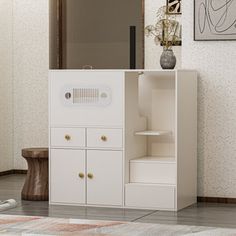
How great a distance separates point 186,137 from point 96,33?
6.66ft

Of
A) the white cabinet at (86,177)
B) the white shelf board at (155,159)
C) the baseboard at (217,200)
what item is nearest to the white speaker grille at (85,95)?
the white cabinet at (86,177)

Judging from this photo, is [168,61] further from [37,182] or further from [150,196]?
[37,182]

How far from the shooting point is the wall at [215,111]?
20.8ft

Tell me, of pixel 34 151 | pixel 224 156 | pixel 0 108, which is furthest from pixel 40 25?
pixel 224 156

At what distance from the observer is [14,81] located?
834 centimetres

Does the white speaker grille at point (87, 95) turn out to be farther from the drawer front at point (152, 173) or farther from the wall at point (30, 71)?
the wall at point (30, 71)

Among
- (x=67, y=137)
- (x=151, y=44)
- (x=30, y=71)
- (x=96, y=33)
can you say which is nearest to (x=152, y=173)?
(x=67, y=137)

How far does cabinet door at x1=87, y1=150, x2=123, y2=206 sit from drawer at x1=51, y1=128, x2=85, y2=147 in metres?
0.13

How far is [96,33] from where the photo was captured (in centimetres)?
771

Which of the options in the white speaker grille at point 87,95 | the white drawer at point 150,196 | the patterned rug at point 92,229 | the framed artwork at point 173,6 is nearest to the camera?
the patterned rug at point 92,229

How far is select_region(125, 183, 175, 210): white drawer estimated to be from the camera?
19.5ft

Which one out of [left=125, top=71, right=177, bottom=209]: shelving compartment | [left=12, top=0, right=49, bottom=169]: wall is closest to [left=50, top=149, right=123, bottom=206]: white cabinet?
[left=125, top=71, right=177, bottom=209]: shelving compartment

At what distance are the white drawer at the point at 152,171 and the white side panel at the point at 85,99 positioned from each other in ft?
1.25

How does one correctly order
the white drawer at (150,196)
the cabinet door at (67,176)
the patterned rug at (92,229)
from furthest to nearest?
the cabinet door at (67,176) < the white drawer at (150,196) < the patterned rug at (92,229)
